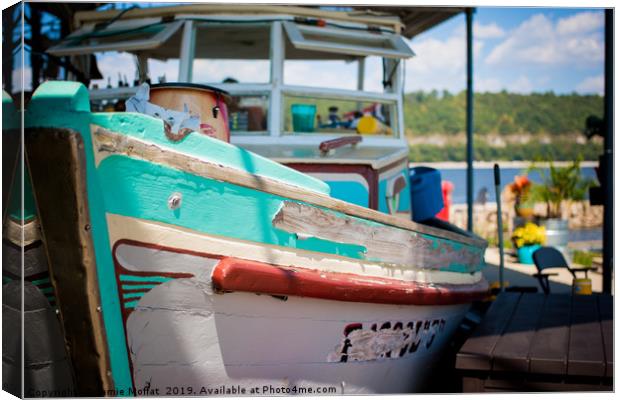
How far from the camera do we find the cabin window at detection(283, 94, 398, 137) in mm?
4461

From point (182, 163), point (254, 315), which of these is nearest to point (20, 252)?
point (182, 163)

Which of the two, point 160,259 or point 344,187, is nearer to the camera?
point 160,259

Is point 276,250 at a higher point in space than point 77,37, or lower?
lower

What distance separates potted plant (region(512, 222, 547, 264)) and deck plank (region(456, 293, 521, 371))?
4.60 metres

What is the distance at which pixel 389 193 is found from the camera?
4.20 metres

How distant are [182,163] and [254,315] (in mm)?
783

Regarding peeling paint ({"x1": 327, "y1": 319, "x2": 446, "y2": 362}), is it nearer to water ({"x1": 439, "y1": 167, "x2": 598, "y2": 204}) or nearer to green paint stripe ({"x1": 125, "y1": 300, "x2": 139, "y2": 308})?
green paint stripe ({"x1": 125, "y1": 300, "x2": 139, "y2": 308})

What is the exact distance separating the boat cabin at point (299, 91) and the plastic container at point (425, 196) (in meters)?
0.52

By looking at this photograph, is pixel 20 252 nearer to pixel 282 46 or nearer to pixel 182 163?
pixel 182 163

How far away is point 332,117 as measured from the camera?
4953 millimetres

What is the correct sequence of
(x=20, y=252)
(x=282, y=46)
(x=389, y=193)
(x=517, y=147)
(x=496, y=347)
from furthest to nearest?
(x=517, y=147) < (x=282, y=46) < (x=389, y=193) < (x=496, y=347) < (x=20, y=252)

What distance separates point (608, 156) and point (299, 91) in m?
2.78

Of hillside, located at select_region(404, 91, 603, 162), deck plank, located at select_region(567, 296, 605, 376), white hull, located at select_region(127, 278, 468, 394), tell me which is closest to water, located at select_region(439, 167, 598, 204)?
hillside, located at select_region(404, 91, 603, 162)

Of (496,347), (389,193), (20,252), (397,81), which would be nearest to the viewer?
(20,252)
